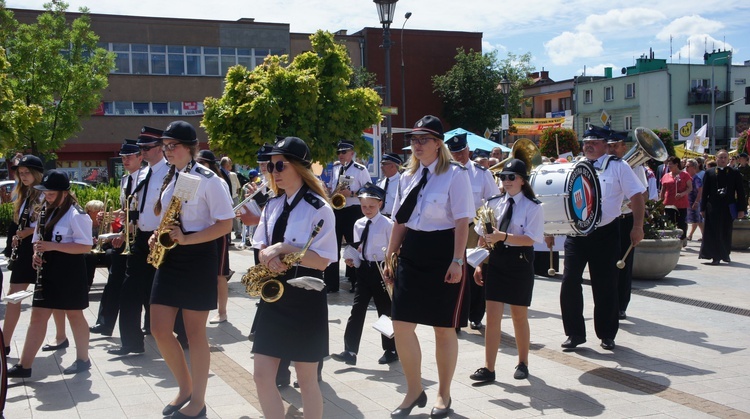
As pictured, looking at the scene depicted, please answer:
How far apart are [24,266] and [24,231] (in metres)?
0.33

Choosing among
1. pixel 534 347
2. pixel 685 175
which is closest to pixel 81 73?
pixel 685 175

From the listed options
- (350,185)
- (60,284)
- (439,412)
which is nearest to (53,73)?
(350,185)

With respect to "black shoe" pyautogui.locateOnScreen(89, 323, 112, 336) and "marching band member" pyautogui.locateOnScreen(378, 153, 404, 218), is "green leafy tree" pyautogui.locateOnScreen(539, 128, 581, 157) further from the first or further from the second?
"black shoe" pyautogui.locateOnScreen(89, 323, 112, 336)

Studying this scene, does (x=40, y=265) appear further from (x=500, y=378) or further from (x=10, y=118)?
(x=10, y=118)

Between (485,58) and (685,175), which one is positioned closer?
(685,175)

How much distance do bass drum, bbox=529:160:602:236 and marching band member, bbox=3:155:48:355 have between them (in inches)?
191

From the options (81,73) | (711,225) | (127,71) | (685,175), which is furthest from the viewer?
(127,71)

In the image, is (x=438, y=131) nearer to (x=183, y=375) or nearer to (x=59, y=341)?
(x=183, y=375)

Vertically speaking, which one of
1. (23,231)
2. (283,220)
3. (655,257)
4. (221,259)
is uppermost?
(283,220)

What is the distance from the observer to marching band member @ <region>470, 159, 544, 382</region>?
6328 mm

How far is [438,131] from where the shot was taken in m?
5.53

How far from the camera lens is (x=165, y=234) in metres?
5.02

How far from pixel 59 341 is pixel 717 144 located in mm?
70919

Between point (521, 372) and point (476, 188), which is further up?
point (476, 188)
